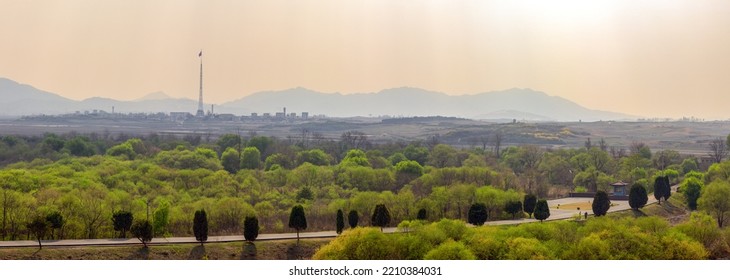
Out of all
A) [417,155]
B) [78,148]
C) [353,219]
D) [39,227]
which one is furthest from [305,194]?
[78,148]

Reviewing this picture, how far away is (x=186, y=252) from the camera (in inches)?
1433

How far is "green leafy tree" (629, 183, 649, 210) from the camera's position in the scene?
1998 inches

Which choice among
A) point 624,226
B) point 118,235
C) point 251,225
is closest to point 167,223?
point 118,235

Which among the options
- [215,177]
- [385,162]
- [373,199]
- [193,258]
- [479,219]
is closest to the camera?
[193,258]

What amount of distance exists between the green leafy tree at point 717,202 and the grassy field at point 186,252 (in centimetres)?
2100

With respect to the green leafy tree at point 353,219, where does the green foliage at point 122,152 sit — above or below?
above

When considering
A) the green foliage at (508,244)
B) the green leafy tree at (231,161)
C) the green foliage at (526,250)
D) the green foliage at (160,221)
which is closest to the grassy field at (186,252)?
the green foliage at (160,221)

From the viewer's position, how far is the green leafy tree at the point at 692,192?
5400 cm

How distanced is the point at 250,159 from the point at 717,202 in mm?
38690

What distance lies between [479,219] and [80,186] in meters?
21.0

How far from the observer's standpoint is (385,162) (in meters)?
74.8

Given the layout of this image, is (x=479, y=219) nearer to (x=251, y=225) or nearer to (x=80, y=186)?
(x=251, y=225)

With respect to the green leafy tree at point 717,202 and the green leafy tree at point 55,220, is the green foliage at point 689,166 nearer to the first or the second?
the green leafy tree at point 717,202

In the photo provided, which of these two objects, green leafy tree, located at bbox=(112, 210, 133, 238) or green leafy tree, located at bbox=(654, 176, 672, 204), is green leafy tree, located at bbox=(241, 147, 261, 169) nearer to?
green leafy tree, located at bbox=(654, 176, 672, 204)
